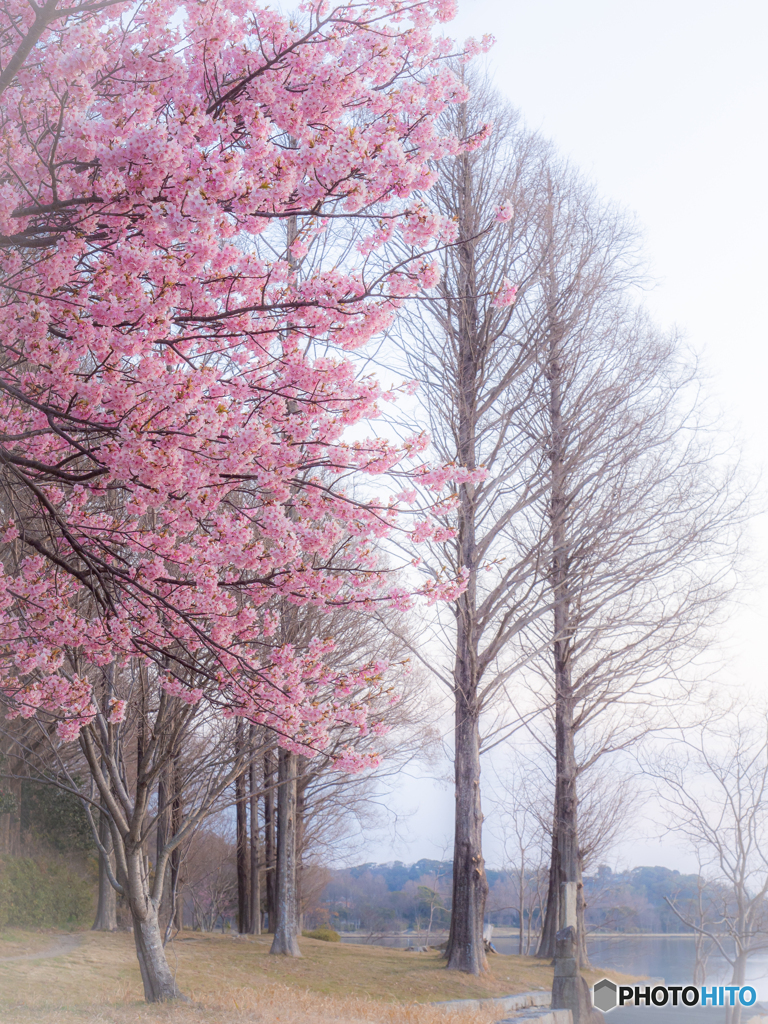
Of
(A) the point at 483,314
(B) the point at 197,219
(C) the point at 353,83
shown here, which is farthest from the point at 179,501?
(A) the point at 483,314

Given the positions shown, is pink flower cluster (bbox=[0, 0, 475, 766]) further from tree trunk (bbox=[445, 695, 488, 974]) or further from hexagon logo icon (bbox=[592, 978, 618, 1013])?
hexagon logo icon (bbox=[592, 978, 618, 1013])

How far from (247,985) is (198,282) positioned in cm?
794

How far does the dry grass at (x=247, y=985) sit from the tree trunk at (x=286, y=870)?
0.32 metres

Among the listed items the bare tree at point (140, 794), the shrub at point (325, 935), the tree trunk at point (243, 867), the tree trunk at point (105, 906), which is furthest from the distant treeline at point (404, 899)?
the bare tree at point (140, 794)

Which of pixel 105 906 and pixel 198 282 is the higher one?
pixel 198 282

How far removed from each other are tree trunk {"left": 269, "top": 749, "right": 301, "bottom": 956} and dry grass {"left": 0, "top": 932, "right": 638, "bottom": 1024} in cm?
32

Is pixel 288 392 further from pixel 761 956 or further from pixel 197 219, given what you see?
pixel 761 956

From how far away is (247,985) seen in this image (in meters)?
8.55

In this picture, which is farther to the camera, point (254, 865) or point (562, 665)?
point (254, 865)

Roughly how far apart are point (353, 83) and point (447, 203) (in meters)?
7.15

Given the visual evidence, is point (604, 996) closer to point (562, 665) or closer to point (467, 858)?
point (467, 858)

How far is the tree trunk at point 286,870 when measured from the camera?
1151 cm

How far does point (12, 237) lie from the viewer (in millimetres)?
3438

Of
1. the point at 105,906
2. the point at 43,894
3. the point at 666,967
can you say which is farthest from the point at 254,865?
the point at 666,967
